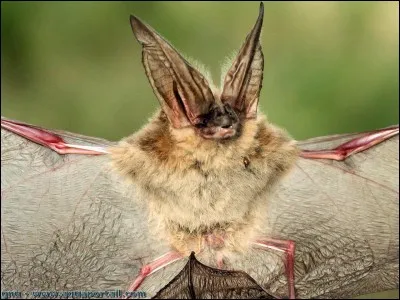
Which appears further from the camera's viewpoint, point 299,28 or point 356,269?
point 299,28

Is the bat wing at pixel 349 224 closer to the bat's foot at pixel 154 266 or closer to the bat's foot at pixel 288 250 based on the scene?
the bat's foot at pixel 288 250

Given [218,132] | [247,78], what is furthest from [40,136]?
[247,78]

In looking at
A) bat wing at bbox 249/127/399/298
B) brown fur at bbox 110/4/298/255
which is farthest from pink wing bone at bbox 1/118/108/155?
bat wing at bbox 249/127/399/298

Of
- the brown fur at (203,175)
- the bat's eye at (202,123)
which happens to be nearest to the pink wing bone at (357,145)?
the brown fur at (203,175)

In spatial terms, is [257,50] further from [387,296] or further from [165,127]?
[387,296]

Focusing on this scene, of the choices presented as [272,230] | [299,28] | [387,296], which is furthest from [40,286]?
[299,28]

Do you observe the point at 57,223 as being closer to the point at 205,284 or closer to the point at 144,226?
the point at 144,226
